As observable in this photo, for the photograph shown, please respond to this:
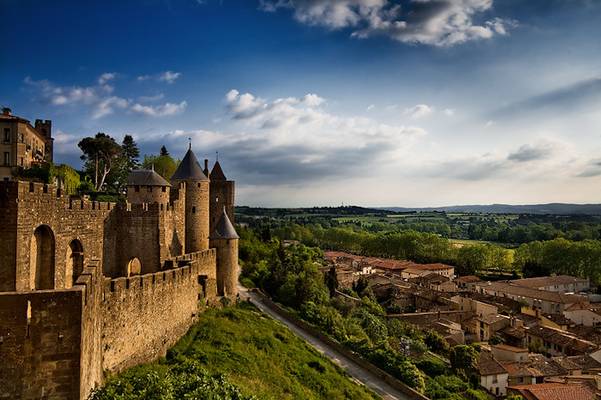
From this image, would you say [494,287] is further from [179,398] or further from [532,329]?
[179,398]

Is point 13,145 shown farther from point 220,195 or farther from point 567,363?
point 567,363

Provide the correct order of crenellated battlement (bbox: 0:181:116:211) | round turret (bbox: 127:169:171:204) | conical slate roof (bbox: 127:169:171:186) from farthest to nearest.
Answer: conical slate roof (bbox: 127:169:171:186)
round turret (bbox: 127:169:171:204)
crenellated battlement (bbox: 0:181:116:211)

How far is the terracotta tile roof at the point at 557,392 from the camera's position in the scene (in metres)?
34.4

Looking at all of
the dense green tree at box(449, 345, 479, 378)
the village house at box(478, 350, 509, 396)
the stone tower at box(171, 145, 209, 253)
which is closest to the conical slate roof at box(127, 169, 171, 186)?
the stone tower at box(171, 145, 209, 253)

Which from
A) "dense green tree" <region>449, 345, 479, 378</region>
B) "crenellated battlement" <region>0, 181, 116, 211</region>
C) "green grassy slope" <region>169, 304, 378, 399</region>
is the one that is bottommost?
"dense green tree" <region>449, 345, 479, 378</region>

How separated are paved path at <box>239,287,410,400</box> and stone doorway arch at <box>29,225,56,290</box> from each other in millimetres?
19523

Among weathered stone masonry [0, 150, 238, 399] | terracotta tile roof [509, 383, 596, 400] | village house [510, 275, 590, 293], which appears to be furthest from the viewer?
village house [510, 275, 590, 293]

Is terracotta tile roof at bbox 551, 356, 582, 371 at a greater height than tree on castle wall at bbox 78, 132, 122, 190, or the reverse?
tree on castle wall at bbox 78, 132, 122, 190

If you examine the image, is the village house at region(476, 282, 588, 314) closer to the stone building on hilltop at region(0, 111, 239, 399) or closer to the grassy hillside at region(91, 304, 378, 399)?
the grassy hillside at region(91, 304, 378, 399)

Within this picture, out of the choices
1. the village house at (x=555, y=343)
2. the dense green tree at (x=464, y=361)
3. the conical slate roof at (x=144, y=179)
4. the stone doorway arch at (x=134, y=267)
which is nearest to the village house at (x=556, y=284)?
the village house at (x=555, y=343)

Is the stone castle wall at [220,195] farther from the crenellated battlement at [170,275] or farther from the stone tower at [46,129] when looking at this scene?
the stone tower at [46,129]

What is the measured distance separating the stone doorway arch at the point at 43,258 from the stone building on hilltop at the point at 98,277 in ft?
0.12

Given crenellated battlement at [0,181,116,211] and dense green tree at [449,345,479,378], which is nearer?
crenellated battlement at [0,181,116,211]

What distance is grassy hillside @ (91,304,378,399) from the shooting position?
1912 centimetres
